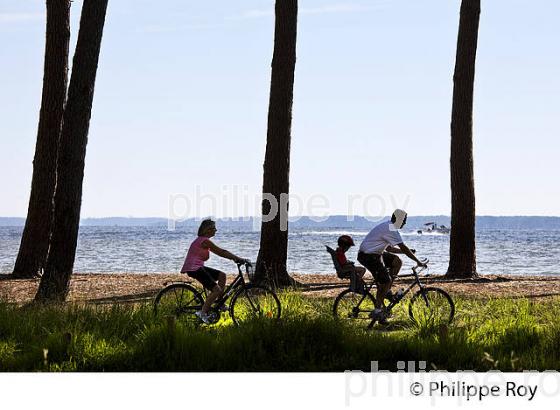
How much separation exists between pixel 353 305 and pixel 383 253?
0.92 m

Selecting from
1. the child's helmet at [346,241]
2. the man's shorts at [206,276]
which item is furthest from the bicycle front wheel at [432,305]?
the man's shorts at [206,276]

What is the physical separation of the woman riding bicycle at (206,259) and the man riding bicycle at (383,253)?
177cm

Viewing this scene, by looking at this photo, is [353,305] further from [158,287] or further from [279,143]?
[158,287]

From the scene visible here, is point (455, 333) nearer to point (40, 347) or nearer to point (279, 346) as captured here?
point (279, 346)

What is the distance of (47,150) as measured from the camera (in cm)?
2014

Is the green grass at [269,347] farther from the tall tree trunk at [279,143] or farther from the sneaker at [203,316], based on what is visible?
the tall tree trunk at [279,143]

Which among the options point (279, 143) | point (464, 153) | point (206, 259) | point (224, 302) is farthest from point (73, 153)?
point (464, 153)

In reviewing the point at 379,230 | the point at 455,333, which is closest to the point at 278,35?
the point at 379,230

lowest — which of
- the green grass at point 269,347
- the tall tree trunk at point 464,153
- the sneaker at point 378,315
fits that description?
the green grass at point 269,347

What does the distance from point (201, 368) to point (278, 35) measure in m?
10.1

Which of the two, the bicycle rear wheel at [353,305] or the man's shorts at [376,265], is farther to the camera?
the bicycle rear wheel at [353,305]

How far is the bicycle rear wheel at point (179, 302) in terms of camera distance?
12.0 metres

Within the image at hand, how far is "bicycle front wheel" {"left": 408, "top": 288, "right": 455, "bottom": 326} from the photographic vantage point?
11.9 metres

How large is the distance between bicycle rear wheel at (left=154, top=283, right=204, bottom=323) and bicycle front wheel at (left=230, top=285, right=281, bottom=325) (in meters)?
0.54
